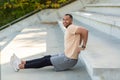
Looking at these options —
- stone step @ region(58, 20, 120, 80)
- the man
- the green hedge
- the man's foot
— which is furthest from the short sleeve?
the green hedge

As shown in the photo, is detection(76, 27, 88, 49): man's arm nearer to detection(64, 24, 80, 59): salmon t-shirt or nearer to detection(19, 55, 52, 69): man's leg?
detection(64, 24, 80, 59): salmon t-shirt

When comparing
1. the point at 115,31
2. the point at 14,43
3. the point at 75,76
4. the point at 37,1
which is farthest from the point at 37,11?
the point at 75,76

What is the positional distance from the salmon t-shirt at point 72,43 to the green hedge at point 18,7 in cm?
948

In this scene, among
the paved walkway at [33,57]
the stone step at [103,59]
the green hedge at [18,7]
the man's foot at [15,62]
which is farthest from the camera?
the green hedge at [18,7]

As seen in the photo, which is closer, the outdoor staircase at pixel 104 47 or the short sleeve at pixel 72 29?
the outdoor staircase at pixel 104 47

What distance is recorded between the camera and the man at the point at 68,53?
494cm

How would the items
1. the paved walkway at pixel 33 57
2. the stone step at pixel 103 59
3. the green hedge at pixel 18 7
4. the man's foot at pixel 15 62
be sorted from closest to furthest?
1. the stone step at pixel 103 59
2. the paved walkway at pixel 33 57
3. the man's foot at pixel 15 62
4. the green hedge at pixel 18 7

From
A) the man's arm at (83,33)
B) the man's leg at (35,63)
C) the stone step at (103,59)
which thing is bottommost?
the man's leg at (35,63)

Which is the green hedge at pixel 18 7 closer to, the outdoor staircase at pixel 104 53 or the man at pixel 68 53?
the outdoor staircase at pixel 104 53

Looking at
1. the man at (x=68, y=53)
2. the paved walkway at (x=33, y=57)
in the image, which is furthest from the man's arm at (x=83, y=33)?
the paved walkway at (x=33, y=57)

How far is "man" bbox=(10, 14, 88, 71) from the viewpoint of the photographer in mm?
4941

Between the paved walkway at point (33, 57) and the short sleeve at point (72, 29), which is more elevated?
the short sleeve at point (72, 29)

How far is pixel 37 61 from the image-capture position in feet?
17.4

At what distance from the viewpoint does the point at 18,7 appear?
1493 centimetres
